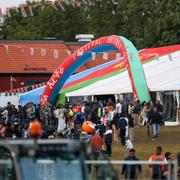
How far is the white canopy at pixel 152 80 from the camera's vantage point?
4469cm

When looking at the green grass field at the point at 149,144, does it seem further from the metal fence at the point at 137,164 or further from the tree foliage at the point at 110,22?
the tree foliage at the point at 110,22

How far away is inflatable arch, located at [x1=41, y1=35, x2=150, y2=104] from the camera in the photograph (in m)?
42.4

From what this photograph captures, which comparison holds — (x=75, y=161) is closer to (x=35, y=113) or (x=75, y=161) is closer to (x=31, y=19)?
(x=35, y=113)

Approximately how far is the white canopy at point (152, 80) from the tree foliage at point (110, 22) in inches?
322

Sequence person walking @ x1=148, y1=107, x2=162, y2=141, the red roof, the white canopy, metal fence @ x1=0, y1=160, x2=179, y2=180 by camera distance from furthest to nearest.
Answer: the red roof, the white canopy, person walking @ x1=148, y1=107, x2=162, y2=141, metal fence @ x1=0, y1=160, x2=179, y2=180

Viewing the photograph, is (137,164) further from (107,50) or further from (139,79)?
(107,50)

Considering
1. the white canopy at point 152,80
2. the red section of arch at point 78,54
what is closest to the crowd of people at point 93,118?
the white canopy at point 152,80

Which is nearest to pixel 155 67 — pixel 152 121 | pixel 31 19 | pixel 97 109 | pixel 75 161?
pixel 97 109

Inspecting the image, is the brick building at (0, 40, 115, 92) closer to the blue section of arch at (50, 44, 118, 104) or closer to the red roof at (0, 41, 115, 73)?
the red roof at (0, 41, 115, 73)

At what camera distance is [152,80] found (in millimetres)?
45938

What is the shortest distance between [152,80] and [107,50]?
10.4ft

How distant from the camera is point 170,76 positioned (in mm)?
45656

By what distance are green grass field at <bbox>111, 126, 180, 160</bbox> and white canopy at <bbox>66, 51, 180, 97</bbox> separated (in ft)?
13.4

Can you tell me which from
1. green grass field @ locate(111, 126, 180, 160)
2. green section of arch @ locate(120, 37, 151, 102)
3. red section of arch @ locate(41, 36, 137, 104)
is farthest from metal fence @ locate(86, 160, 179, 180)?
red section of arch @ locate(41, 36, 137, 104)
